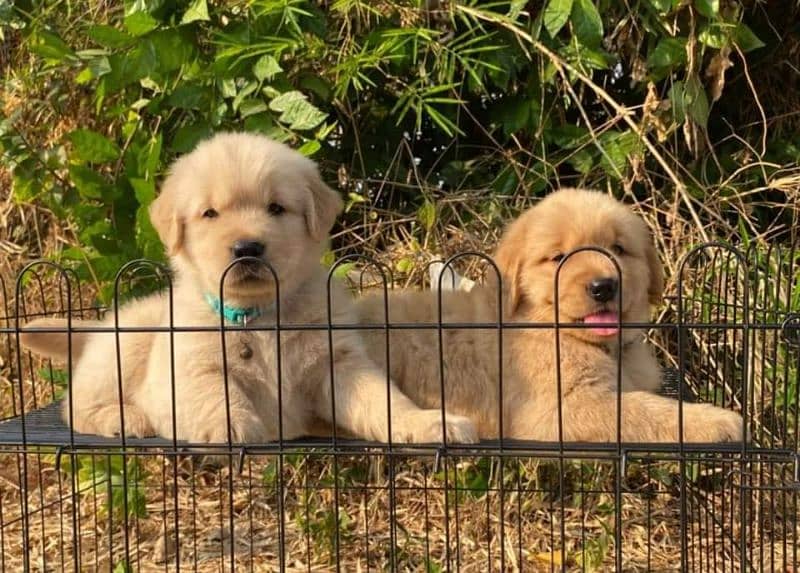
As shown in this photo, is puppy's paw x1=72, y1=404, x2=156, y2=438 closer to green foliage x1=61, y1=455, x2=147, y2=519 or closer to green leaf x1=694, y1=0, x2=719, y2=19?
green foliage x1=61, y1=455, x2=147, y2=519

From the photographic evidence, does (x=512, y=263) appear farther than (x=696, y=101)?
No

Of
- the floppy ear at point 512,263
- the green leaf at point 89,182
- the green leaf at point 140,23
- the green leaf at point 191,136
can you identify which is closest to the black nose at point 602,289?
the floppy ear at point 512,263

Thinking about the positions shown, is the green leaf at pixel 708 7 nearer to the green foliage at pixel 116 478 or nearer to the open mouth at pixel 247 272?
the open mouth at pixel 247 272

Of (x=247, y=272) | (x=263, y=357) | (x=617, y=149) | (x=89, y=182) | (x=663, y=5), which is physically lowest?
(x=263, y=357)

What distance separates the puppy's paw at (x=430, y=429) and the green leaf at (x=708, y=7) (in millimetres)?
2447

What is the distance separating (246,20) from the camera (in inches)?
161

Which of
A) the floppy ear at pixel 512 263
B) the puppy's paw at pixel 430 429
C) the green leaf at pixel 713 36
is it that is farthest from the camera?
the green leaf at pixel 713 36

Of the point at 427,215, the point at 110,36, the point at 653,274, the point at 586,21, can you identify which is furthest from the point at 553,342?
the point at 110,36

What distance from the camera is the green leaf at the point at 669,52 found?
407cm

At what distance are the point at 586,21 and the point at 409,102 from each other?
90cm

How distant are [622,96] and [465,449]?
2914 mm

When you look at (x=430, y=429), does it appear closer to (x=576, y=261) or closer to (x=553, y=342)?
(x=553, y=342)

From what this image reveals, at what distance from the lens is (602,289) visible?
268cm

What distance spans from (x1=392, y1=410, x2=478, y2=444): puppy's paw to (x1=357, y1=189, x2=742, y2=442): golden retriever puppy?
0.66 ft
